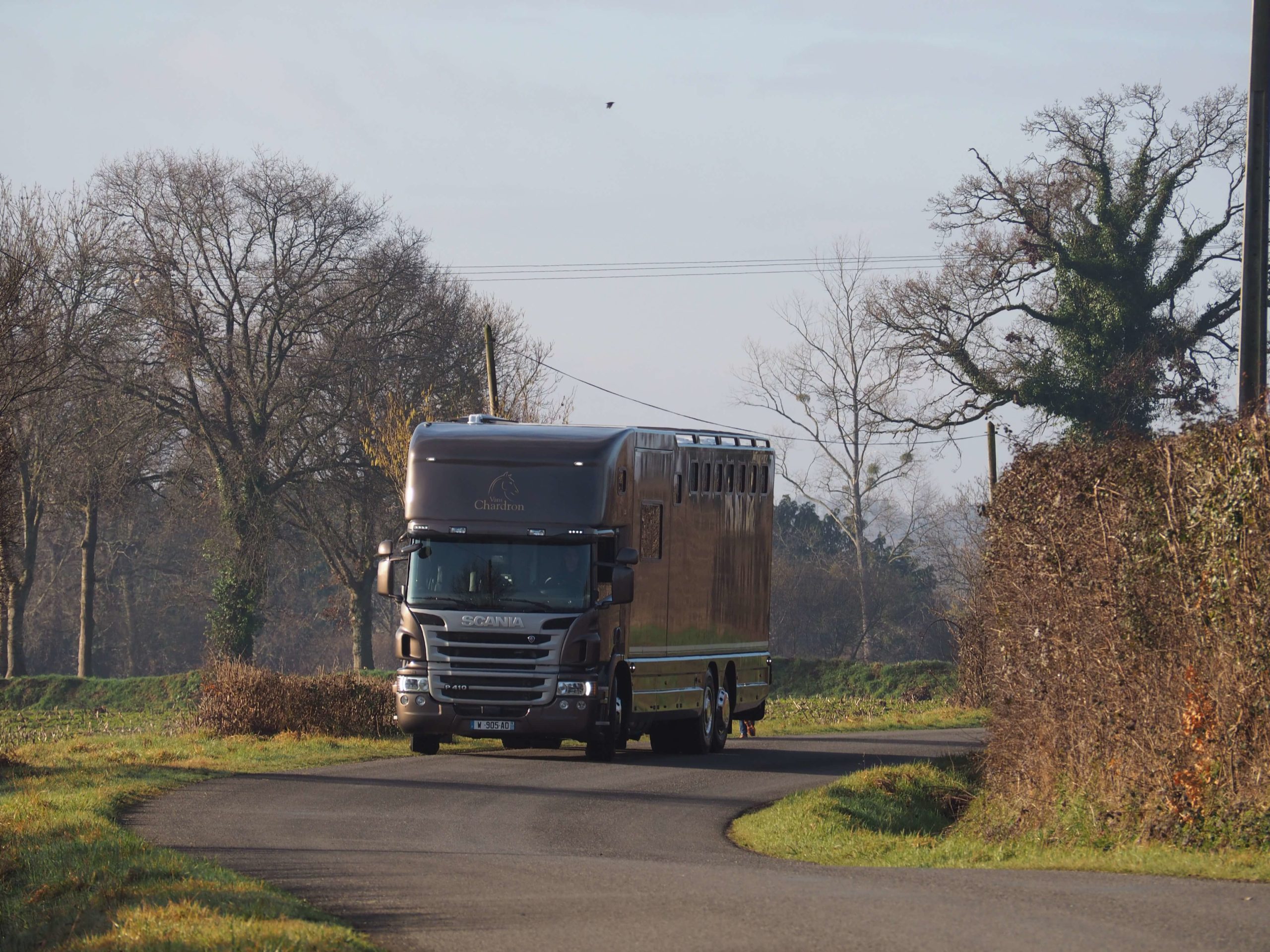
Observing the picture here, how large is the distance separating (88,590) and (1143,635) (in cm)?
4662

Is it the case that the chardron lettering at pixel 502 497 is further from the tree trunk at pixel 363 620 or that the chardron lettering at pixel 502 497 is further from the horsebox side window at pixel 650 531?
the tree trunk at pixel 363 620

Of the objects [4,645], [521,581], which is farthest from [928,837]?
[4,645]

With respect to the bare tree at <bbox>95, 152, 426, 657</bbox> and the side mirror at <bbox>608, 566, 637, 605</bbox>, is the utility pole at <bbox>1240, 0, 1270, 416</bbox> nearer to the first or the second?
the side mirror at <bbox>608, 566, 637, 605</bbox>

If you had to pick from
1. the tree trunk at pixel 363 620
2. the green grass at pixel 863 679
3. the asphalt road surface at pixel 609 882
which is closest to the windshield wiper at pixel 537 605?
the asphalt road surface at pixel 609 882

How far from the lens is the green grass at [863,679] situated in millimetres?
52531

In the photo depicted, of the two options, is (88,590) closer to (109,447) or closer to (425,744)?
(109,447)

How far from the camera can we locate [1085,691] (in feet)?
45.1

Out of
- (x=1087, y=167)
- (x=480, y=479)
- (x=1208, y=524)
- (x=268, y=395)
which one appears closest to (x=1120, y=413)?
(x=1087, y=167)

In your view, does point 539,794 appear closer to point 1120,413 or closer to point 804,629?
point 1120,413

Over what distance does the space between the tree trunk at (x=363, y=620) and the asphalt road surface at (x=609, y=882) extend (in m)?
34.7

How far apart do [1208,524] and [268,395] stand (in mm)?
40981

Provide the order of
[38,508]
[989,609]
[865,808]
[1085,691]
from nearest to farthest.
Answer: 1. [1085,691]
2. [865,808]
3. [989,609]
4. [38,508]

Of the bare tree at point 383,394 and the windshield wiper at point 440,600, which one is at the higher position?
the bare tree at point 383,394

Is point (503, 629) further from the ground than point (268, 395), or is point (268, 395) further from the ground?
point (268, 395)
